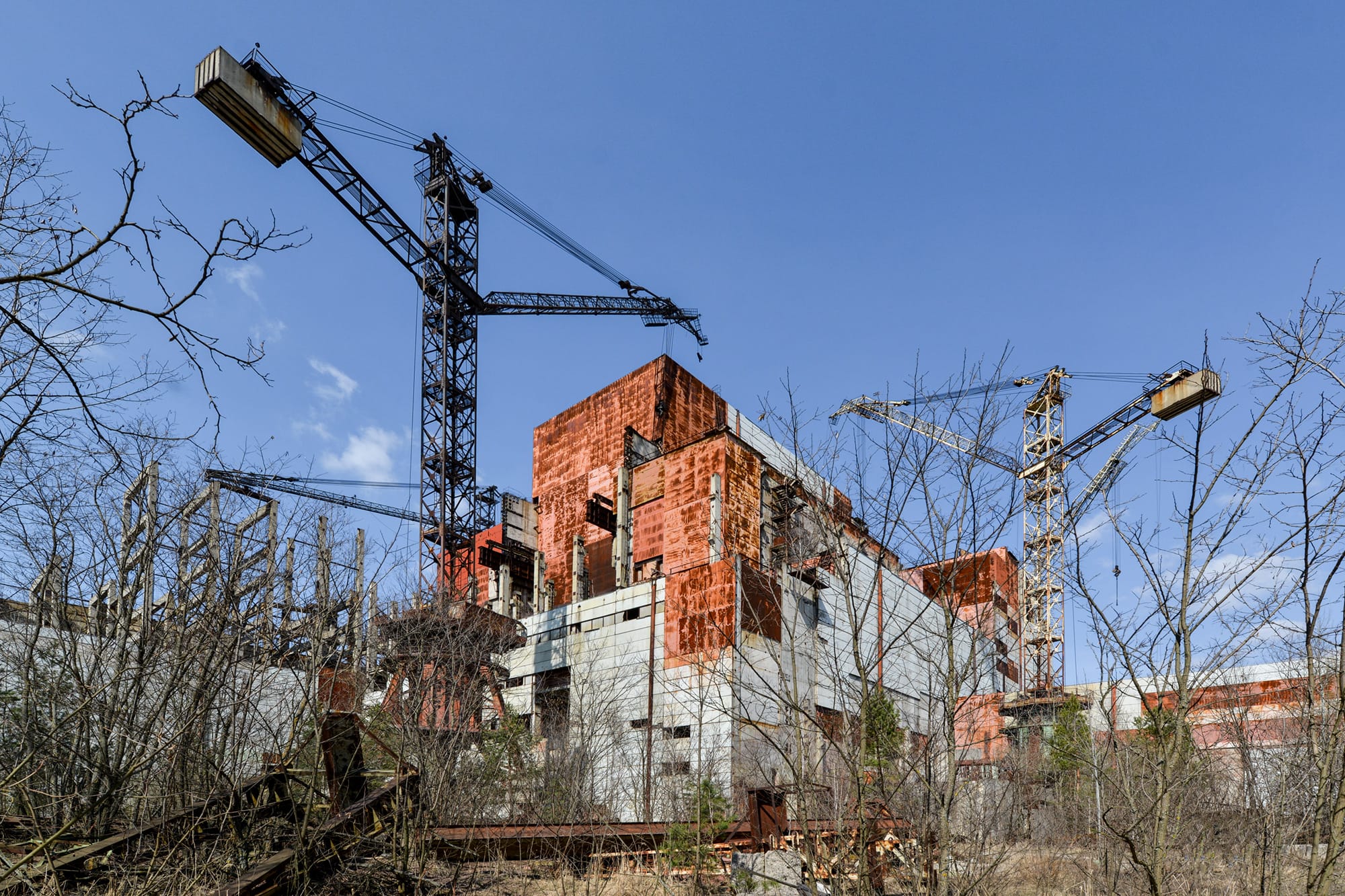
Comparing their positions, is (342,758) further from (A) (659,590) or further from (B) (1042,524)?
(B) (1042,524)

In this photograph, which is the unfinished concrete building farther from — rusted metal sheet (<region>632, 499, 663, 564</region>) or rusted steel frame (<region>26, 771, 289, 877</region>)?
rusted steel frame (<region>26, 771, 289, 877</region>)

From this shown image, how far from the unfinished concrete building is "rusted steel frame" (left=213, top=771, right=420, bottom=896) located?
1416 cm

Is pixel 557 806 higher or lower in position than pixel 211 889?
lower

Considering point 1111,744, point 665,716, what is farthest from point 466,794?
point 665,716

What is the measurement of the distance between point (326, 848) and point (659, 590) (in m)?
30.2

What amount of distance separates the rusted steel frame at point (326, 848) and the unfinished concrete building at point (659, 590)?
557 inches

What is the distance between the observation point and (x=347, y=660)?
16344mm

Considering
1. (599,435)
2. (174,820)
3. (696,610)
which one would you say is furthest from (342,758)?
(599,435)

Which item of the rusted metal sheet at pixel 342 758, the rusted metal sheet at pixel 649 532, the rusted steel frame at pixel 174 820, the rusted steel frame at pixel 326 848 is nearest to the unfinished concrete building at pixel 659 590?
the rusted metal sheet at pixel 649 532

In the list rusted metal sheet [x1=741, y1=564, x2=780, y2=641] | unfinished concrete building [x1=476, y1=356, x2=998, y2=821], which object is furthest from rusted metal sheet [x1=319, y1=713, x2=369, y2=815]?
rusted metal sheet [x1=741, y1=564, x2=780, y2=641]

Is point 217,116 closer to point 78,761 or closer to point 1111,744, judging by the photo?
point 78,761

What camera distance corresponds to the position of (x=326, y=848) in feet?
33.2

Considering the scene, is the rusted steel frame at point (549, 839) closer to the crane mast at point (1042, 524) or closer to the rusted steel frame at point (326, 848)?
the rusted steel frame at point (326, 848)

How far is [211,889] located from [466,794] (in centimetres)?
898
